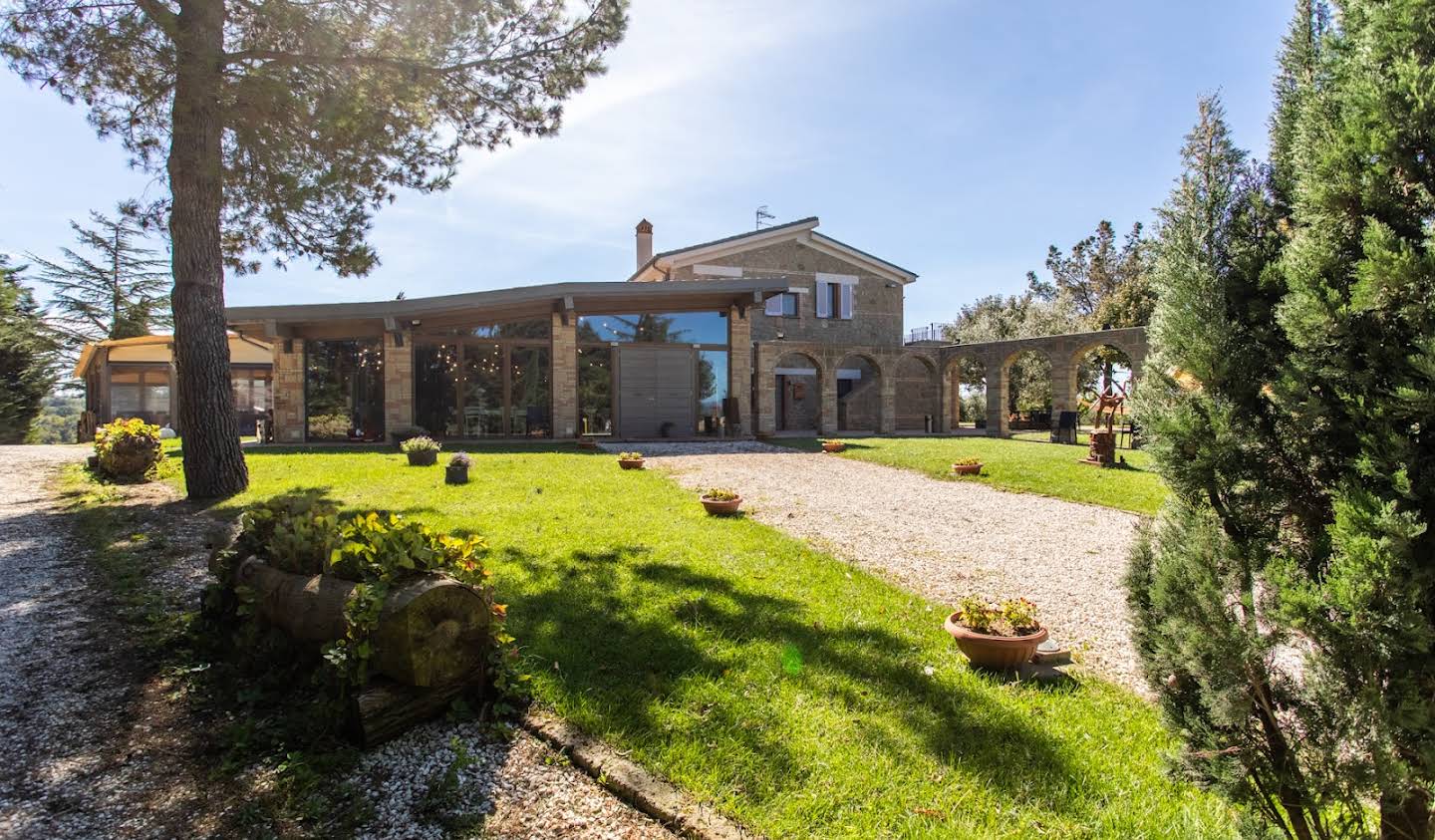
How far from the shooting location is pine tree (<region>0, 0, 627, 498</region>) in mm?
7535

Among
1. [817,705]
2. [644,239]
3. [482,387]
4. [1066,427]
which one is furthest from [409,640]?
[644,239]

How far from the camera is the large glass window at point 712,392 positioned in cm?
1727

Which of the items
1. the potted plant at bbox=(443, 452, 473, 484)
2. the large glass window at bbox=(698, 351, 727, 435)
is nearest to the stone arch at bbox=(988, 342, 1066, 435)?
the large glass window at bbox=(698, 351, 727, 435)

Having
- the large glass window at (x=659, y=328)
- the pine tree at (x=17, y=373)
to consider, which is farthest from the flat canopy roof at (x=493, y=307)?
the pine tree at (x=17, y=373)

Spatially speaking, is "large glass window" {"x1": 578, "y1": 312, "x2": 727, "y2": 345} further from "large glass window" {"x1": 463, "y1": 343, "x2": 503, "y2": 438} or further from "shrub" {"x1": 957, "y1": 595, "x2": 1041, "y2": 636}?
"shrub" {"x1": 957, "y1": 595, "x2": 1041, "y2": 636}

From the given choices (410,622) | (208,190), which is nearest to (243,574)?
(410,622)

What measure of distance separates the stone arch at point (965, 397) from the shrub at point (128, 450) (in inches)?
860

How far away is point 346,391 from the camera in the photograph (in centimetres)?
1582

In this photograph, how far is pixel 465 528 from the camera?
6242 mm

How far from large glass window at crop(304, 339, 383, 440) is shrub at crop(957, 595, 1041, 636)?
1548 cm

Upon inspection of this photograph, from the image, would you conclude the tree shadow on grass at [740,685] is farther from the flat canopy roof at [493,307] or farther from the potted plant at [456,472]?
the flat canopy roof at [493,307]

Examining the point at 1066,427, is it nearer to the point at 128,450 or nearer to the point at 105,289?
the point at 128,450

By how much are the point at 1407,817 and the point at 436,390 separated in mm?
16777

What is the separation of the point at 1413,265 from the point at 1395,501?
44cm
